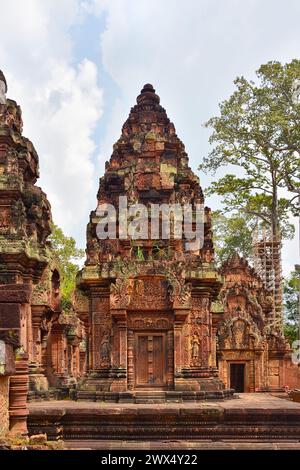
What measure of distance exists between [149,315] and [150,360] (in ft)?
2.79

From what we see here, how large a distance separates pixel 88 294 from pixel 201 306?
2.27m

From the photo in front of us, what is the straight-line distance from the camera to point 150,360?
11906 millimetres

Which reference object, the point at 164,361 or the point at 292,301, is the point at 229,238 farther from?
the point at 164,361

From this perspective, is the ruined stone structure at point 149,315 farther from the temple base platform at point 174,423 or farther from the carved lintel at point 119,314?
the temple base platform at point 174,423

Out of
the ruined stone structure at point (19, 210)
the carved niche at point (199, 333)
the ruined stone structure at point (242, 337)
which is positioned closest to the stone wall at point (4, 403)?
the ruined stone structure at point (19, 210)

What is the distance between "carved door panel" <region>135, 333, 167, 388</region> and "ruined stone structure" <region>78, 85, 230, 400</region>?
0.02m

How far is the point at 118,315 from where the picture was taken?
1172 cm

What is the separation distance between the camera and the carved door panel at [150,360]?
11.8 m

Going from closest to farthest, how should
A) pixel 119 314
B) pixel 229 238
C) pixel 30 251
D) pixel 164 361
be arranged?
pixel 119 314 < pixel 164 361 < pixel 30 251 < pixel 229 238

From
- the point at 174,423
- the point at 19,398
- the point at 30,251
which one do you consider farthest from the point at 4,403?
the point at 30,251

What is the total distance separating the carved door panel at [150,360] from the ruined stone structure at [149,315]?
19 millimetres
